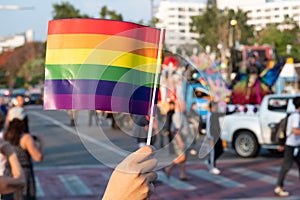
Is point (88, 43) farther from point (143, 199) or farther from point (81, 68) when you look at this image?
point (143, 199)

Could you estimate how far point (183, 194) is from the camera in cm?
1042

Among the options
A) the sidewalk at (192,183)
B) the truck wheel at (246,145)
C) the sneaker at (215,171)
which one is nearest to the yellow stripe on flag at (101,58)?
the sidewalk at (192,183)

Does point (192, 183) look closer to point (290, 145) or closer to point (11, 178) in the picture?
point (290, 145)

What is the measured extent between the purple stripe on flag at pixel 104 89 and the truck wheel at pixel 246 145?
43.1 ft

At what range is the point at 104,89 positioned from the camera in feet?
9.93

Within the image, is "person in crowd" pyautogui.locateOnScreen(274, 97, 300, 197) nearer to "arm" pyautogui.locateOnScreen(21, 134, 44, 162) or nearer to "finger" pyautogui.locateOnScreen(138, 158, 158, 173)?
"arm" pyautogui.locateOnScreen(21, 134, 44, 162)

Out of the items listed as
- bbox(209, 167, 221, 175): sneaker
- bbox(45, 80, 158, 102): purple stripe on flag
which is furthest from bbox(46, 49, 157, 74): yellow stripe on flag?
bbox(209, 167, 221, 175): sneaker

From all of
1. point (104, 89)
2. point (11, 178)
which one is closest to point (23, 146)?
point (11, 178)

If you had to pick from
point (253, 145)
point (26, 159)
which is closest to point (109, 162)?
point (26, 159)

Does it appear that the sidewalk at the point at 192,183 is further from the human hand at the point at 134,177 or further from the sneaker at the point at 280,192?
the human hand at the point at 134,177

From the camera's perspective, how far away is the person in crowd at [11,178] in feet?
11.7

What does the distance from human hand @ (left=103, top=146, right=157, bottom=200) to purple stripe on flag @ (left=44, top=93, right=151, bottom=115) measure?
40 centimetres

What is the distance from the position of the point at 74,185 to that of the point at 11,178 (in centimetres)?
766

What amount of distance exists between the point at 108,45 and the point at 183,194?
7708 mm
